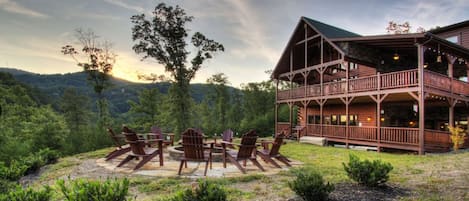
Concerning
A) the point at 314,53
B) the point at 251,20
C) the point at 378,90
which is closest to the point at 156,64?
the point at 251,20

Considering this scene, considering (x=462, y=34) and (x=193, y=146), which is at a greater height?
(x=462, y=34)

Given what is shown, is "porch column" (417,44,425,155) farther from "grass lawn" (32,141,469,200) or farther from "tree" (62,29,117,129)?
"tree" (62,29,117,129)

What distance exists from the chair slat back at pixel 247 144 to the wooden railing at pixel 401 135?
9.31m

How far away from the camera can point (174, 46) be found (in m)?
23.3

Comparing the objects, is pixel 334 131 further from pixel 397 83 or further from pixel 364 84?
pixel 397 83

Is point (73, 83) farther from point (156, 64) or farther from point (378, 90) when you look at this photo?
point (378, 90)

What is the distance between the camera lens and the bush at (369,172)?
468cm

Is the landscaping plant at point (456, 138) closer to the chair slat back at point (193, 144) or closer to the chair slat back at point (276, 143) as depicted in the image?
the chair slat back at point (276, 143)

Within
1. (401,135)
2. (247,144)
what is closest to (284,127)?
(401,135)

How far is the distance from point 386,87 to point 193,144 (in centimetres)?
1121

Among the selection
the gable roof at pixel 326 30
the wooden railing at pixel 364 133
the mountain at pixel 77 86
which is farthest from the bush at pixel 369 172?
the mountain at pixel 77 86

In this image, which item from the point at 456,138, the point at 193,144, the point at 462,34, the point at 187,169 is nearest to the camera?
the point at 193,144

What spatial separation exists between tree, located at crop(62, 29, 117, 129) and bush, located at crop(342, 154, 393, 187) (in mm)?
21891

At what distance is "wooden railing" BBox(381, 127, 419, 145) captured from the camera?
39.2 ft
